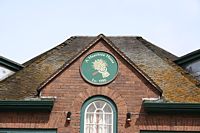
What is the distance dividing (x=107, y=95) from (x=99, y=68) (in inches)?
44.6

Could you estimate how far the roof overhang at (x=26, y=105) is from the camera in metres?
20.3

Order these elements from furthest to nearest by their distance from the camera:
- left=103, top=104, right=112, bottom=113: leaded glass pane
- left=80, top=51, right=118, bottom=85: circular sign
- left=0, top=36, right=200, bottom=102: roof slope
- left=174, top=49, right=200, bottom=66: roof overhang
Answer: left=174, top=49, right=200, bottom=66: roof overhang → left=0, top=36, right=200, bottom=102: roof slope → left=80, top=51, right=118, bottom=85: circular sign → left=103, top=104, right=112, bottom=113: leaded glass pane

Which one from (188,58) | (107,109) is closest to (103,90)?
(107,109)

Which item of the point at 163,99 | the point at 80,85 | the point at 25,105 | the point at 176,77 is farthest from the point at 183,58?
the point at 25,105

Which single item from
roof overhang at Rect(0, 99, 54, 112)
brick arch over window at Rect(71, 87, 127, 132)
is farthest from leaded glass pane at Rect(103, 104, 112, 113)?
roof overhang at Rect(0, 99, 54, 112)

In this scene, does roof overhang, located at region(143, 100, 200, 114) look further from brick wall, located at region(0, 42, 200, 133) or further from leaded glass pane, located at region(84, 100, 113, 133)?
leaded glass pane, located at region(84, 100, 113, 133)

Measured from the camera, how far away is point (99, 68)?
20.9 meters

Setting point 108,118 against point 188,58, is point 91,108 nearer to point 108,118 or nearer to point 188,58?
point 108,118

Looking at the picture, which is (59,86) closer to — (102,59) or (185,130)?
(102,59)

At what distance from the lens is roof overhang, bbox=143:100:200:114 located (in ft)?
66.3

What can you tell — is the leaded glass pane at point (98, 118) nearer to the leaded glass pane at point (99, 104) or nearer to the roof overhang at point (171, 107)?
the leaded glass pane at point (99, 104)

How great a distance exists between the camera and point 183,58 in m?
24.0

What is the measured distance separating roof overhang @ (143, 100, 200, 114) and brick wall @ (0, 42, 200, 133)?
0.24m

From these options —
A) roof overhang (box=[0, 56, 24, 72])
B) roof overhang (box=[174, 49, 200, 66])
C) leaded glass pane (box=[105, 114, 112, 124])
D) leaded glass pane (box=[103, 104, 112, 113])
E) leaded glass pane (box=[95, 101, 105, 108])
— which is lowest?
leaded glass pane (box=[105, 114, 112, 124])
